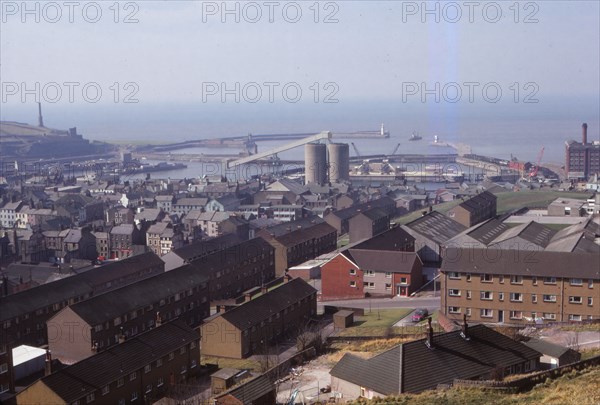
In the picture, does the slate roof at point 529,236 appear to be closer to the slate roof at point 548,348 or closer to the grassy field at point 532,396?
the slate roof at point 548,348

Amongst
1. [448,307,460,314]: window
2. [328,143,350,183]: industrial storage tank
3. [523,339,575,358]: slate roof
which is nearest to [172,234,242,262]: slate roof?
[448,307,460,314]: window

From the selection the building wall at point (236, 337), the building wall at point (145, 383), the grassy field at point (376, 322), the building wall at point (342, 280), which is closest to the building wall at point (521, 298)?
the grassy field at point (376, 322)

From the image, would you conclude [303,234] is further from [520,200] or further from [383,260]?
[520,200]

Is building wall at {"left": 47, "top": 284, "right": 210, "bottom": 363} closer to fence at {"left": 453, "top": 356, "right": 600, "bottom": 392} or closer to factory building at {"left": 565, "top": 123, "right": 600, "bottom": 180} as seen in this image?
fence at {"left": 453, "top": 356, "right": 600, "bottom": 392}

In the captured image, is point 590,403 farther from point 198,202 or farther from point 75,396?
point 198,202

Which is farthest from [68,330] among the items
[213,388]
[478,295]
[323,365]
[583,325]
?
[583,325]

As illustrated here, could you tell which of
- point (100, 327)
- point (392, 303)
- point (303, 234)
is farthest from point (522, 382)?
point (303, 234)
